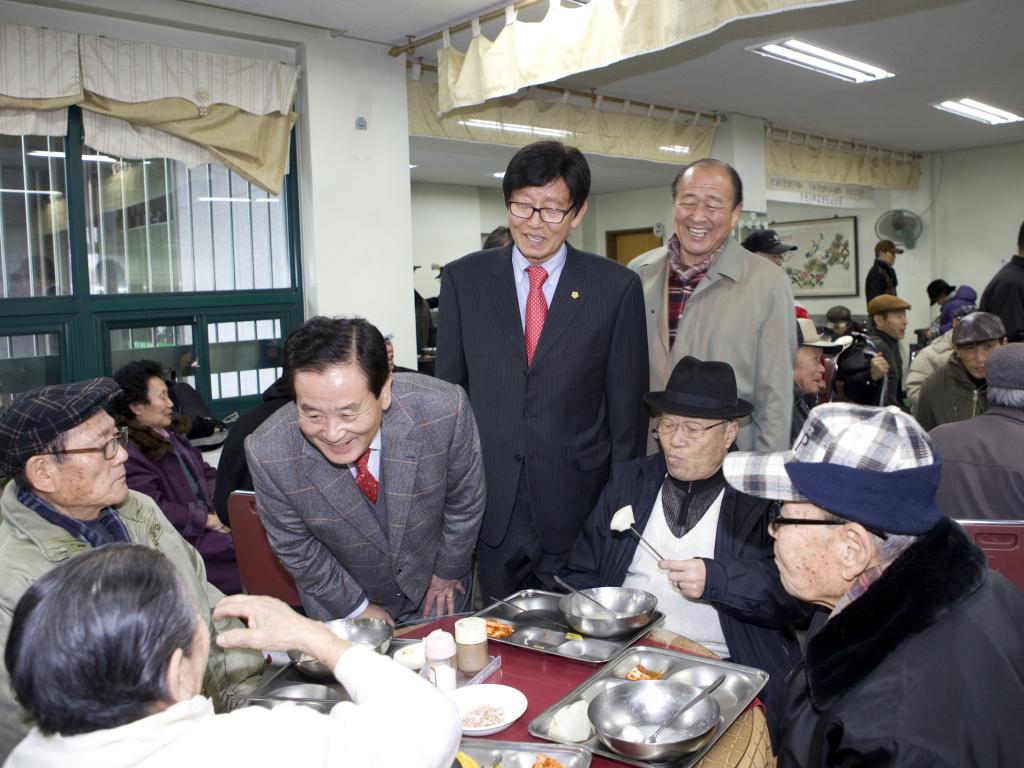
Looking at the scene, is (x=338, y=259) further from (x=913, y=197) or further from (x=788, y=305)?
(x=913, y=197)

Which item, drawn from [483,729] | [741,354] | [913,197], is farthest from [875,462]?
[913,197]

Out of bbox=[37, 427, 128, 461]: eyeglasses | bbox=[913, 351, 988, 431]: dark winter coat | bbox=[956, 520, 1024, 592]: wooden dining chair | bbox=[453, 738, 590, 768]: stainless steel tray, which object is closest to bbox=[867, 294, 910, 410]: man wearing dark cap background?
bbox=[913, 351, 988, 431]: dark winter coat

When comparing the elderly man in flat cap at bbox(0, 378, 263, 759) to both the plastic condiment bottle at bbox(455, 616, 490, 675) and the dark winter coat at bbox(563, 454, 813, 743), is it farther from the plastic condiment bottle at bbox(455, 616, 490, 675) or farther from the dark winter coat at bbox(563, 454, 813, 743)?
the dark winter coat at bbox(563, 454, 813, 743)

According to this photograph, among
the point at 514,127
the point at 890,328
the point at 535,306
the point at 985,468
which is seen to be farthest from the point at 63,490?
the point at 890,328

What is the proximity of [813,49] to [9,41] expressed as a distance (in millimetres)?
4539

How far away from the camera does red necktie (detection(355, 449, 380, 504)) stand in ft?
6.81

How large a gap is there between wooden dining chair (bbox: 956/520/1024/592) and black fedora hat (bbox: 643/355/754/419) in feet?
1.99

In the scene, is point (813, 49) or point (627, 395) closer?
point (627, 395)

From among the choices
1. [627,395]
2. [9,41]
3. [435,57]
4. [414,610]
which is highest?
[435,57]

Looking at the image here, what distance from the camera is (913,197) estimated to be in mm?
10156

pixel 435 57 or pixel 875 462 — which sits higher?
pixel 435 57

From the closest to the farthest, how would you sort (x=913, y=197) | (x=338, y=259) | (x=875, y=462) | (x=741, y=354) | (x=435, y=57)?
1. (x=875, y=462)
2. (x=741, y=354)
3. (x=338, y=259)
4. (x=435, y=57)
5. (x=913, y=197)

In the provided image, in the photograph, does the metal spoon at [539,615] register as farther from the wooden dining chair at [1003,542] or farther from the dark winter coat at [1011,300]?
the dark winter coat at [1011,300]

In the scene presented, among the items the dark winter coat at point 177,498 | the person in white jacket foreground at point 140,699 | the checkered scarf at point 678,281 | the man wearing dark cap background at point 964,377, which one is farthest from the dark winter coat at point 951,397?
the person in white jacket foreground at point 140,699
